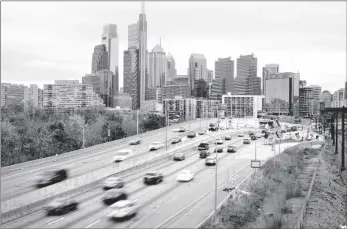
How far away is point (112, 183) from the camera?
111 feet

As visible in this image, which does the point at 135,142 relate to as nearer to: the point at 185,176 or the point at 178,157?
the point at 178,157

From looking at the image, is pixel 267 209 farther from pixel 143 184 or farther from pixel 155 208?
pixel 143 184

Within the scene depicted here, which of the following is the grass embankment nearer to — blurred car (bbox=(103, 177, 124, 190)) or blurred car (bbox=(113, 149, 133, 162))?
blurred car (bbox=(103, 177, 124, 190))

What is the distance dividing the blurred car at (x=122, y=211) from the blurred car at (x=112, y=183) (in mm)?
7212

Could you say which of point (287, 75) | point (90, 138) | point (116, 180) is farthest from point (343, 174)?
point (287, 75)

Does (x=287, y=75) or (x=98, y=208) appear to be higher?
(x=287, y=75)

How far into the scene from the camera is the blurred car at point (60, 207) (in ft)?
81.7

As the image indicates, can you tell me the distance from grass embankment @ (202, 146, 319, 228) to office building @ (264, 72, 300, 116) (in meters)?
98.0

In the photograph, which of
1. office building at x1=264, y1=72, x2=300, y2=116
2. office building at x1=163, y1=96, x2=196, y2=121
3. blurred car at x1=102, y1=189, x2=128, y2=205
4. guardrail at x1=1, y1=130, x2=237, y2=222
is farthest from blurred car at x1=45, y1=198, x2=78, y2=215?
office building at x1=264, y1=72, x2=300, y2=116

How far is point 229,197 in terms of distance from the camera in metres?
29.7

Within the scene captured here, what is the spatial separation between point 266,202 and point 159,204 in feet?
32.6

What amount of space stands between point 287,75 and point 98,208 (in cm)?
13995

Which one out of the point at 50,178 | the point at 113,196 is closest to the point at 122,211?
the point at 113,196

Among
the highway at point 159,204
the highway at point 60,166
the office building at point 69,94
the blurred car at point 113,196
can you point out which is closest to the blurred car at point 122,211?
the highway at point 159,204
